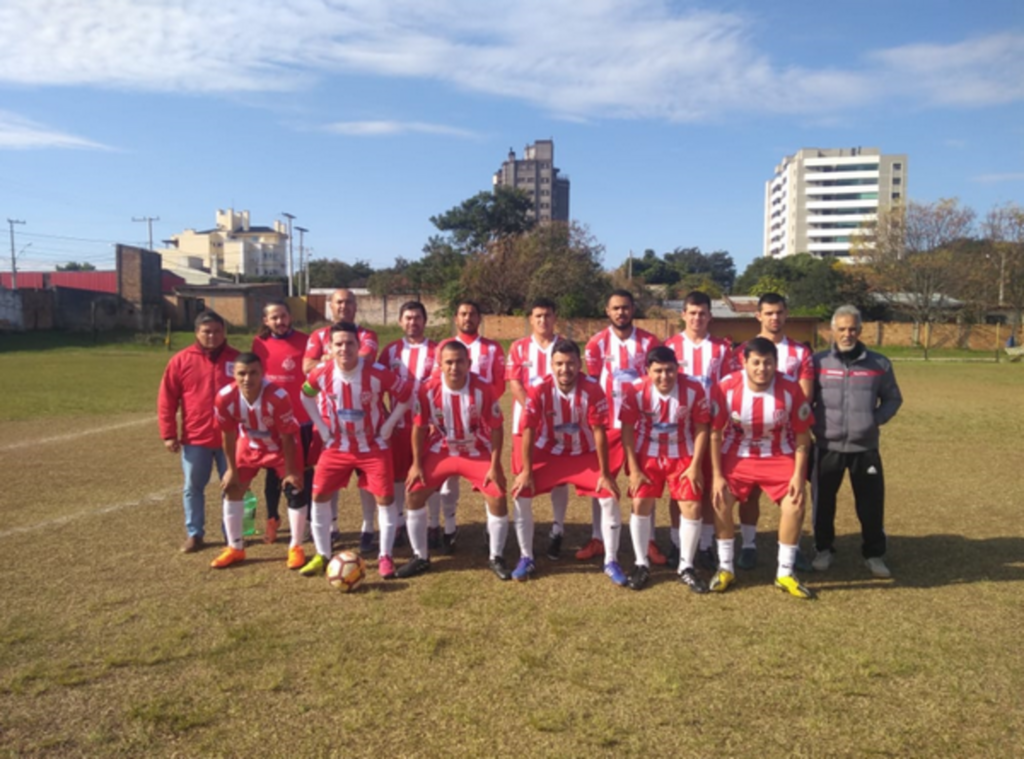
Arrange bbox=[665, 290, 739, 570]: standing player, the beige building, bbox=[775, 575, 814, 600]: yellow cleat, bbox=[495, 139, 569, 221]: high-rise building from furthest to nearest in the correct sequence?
bbox=[495, 139, 569, 221]: high-rise building → the beige building → bbox=[665, 290, 739, 570]: standing player → bbox=[775, 575, 814, 600]: yellow cleat

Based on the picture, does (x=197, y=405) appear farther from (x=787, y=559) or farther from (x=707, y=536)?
(x=787, y=559)

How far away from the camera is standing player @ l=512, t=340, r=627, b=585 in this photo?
17.0ft

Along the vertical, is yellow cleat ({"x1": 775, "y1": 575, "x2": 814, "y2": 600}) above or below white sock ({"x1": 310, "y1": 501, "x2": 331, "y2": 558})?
below

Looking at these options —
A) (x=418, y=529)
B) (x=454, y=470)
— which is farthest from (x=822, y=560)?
(x=418, y=529)

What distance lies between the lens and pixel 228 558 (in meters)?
5.41

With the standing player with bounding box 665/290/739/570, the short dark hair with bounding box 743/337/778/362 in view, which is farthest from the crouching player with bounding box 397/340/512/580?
the short dark hair with bounding box 743/337/778/362

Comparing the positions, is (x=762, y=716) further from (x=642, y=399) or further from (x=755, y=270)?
(x=755, y=270)

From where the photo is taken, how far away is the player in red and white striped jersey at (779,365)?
5.45 meters

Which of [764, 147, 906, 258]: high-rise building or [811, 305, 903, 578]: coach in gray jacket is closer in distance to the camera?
[811, 305, 903, 578]: coach in gray jacket

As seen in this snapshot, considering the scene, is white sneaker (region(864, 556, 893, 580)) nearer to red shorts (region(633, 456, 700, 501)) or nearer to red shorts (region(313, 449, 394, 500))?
red shorts (region(633, 456, 700, 501))

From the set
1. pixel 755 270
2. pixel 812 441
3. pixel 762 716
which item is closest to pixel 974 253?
pixel 755 270

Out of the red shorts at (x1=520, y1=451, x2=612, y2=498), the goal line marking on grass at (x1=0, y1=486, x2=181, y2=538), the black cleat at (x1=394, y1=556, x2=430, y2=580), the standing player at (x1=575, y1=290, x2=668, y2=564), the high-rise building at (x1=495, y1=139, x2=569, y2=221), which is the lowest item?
the black cleat at (x1=394, y1=556, x2=430, y2=580)

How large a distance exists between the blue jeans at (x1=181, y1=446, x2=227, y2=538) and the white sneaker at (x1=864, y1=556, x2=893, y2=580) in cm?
524

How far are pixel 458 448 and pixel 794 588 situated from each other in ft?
8.40
